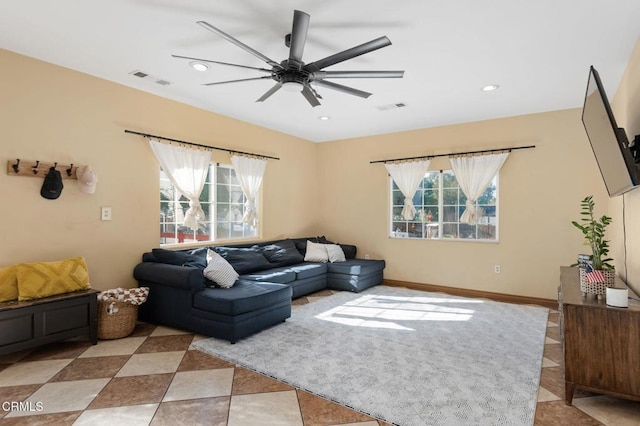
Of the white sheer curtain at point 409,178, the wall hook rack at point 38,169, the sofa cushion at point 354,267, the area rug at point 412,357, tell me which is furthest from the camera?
the white sheer curtain at point 409,178

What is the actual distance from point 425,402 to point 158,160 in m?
3.78

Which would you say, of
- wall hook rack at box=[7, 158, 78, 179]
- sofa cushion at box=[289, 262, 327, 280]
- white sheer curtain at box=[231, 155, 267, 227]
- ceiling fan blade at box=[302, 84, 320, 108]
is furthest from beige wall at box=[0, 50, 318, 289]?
ceiling fan blade at box=[302, 84, 320, 108]

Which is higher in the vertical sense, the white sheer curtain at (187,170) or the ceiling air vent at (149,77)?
the ceiling air vent at (149,77)

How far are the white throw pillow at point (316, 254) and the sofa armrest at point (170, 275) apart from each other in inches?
93.0

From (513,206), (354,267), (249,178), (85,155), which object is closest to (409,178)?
(513,206)

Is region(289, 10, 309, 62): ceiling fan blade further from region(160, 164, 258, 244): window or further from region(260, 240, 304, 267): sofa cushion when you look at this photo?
region(260, 240, 304, 267): sofa cushion

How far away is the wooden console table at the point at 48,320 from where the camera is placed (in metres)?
2.68

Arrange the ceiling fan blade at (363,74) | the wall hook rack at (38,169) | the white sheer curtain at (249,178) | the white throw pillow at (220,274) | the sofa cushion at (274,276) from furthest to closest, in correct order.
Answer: the white sheer curtain at (249,178) < the sofa cushion at (274,276) < the white throw pillow at (220,274) < the wall hook rack at (38,169) < the ceiling fan blade at (363,74)

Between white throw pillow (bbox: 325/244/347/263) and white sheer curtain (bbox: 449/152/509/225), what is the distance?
198 centimetres

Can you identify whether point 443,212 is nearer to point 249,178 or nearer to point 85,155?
point 249,178

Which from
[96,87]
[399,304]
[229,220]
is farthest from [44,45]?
[399,304]

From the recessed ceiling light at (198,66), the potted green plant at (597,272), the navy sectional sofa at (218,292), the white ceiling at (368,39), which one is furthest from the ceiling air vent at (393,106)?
the potted green plant at (597,272)

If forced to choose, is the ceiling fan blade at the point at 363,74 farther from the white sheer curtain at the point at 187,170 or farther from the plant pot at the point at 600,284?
the white sheer curtain at the point at 187,170

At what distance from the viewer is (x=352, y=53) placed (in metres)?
2.45
